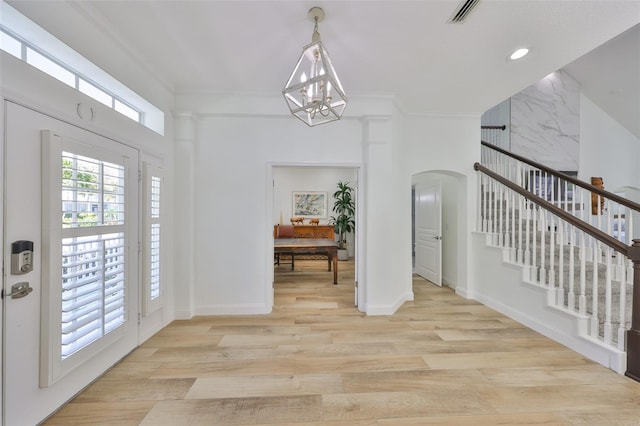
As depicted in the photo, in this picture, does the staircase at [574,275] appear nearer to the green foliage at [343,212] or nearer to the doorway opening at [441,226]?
the doorway opening at [441,226]

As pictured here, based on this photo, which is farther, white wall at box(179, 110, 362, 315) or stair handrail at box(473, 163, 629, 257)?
white wall at box(179, 110, 362, 315)

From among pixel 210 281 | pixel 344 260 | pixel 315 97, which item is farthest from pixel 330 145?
pixel 344 260

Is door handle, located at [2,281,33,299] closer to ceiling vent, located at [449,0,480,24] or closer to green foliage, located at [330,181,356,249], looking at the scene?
ceiling vent, located at [449,0,480,24]

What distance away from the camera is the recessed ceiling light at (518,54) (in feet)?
7.96

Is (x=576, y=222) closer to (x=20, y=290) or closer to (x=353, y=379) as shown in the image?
(x=353, y=379)

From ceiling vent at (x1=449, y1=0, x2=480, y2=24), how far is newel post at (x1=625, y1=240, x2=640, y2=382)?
2178mm

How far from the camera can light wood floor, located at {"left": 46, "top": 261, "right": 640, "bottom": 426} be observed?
5.46 feet

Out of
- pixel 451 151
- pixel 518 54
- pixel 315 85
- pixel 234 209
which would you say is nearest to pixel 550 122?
pixel 451 151

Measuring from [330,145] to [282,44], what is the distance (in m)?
1.33

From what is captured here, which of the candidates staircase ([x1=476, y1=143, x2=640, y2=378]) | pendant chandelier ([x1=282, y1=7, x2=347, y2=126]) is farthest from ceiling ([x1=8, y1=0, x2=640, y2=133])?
staircase ([x1=476, y1=143, x2=640, y2=378])

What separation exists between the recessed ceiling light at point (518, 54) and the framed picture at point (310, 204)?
566 centimetres

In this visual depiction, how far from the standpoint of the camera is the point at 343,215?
7.29 m

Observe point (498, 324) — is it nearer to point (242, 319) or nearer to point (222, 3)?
point (242, 319)

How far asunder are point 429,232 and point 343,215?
294 centimetres
